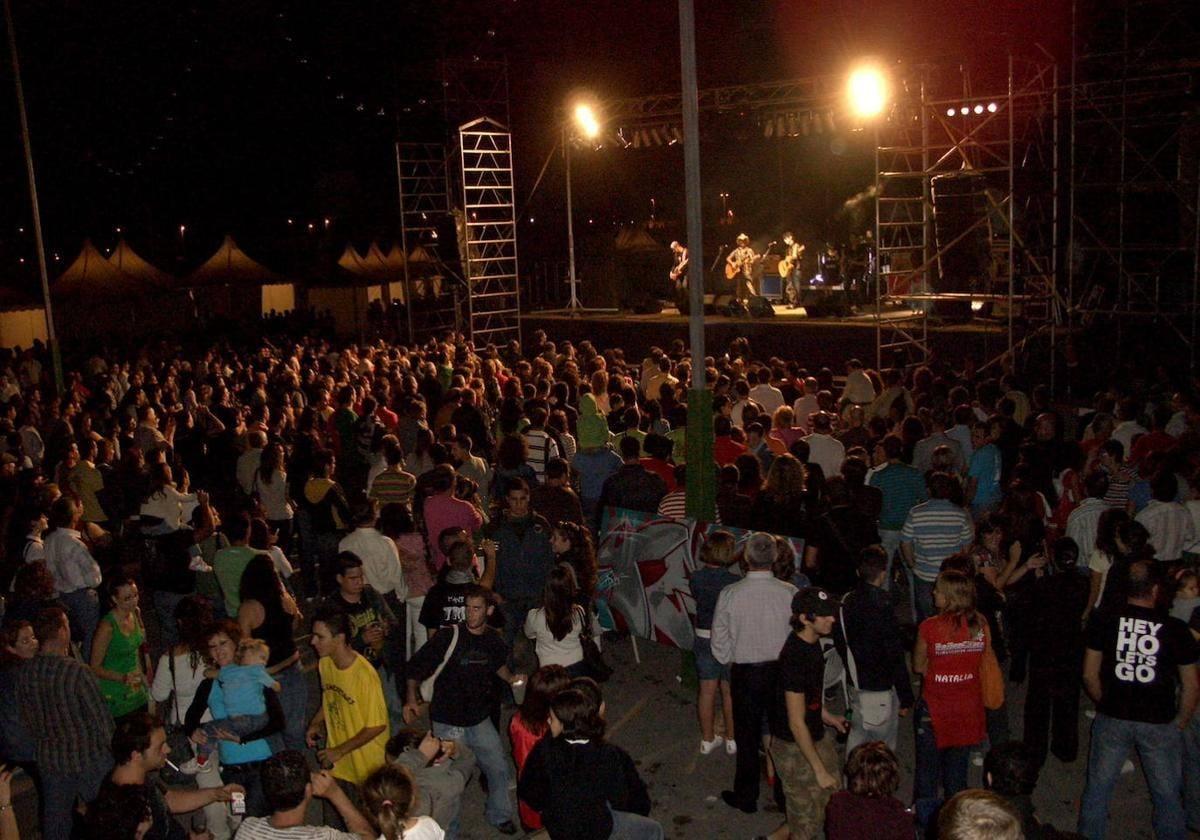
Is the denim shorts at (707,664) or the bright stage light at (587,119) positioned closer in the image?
the denim shorts at (707,664)

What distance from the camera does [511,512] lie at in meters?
7.35

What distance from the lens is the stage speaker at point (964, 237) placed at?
65.1 feet

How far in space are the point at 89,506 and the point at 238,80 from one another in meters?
28.5

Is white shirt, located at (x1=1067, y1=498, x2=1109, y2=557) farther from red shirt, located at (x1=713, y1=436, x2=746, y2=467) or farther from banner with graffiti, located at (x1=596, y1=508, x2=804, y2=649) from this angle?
red shirt, located at (x1=713, y1=436, x2=746, y2=467)

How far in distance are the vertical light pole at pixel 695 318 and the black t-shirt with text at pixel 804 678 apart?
275 centimetres

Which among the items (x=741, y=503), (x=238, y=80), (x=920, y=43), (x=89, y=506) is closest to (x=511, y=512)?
(x=741, y=503)

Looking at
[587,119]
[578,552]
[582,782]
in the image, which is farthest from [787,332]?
[582,782]

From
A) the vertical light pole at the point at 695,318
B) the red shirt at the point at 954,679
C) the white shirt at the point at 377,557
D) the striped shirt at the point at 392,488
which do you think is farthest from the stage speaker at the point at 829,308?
the red shirt at the point at 954,679

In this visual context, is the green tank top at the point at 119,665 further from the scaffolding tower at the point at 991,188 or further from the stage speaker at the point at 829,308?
the stage speaker at the point at 829,308

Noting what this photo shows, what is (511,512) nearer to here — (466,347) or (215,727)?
(215,727)

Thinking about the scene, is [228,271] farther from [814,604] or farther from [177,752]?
[814,604]

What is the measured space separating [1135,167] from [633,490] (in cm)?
1120

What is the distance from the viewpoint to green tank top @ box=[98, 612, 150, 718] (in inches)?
235

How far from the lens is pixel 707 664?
664 cm
